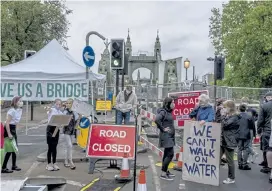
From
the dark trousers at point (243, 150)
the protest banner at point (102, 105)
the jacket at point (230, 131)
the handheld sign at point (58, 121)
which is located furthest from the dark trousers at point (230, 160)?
the protest banner at point (102, 105)

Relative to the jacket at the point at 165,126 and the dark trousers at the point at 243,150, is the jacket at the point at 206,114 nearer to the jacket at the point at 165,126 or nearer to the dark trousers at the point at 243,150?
the jacket at the point at 165,126

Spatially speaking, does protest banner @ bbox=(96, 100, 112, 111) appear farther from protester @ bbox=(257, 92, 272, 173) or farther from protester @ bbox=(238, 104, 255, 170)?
protester @ bbox=(257, 92, 272, 173)

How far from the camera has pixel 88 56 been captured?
33.3 feet

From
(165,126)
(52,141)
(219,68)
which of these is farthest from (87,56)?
(219,68)

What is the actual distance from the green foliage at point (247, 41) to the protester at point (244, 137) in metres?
26.0

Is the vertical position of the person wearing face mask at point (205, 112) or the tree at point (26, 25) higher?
the tree at point (26, 25)

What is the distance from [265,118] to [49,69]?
6.41m

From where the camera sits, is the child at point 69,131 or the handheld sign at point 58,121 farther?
the child at point 69,131

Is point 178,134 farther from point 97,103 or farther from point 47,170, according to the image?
point 97,103

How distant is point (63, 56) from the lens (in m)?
12.4

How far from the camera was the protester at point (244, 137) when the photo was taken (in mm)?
9477

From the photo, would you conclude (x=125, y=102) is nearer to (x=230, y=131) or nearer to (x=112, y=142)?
(x=112, y=142)

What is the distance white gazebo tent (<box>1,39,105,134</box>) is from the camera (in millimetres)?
11109

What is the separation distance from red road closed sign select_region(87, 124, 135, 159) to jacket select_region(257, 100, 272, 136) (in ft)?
9.93
